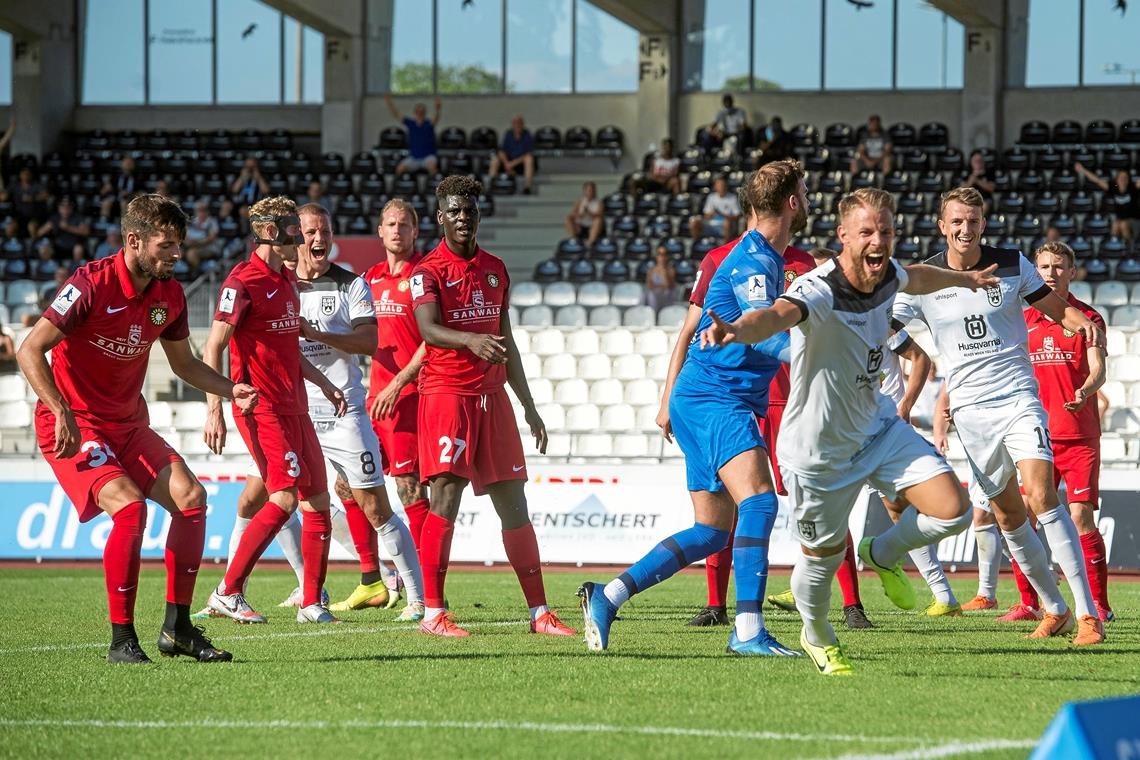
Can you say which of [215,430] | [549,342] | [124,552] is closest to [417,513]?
[215,430]

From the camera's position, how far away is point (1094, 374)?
340 inches

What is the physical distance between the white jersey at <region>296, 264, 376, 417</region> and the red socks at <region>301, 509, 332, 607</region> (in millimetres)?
905

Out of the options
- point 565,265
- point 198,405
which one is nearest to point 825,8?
point 565,265

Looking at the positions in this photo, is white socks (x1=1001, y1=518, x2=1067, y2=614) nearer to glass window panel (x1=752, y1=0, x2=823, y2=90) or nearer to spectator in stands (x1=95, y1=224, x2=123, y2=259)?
spectator in stands (x1=95, y1=224, x2=123, y2=259)

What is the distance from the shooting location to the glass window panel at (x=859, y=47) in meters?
31.5

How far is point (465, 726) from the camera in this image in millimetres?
5266

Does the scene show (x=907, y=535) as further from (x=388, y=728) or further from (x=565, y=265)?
(x=565, y=265)

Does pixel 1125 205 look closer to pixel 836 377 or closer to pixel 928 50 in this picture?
pixel 928 50

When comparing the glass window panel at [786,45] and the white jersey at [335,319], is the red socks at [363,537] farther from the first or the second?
the glass window panel at [786,45]

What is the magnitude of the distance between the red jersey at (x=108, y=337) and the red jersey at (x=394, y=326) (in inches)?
102

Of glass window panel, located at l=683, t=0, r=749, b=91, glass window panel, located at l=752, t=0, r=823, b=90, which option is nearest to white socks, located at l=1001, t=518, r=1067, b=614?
glass window panel, located at l=683, t=0, r=749, b=91

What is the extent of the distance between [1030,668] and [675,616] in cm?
310

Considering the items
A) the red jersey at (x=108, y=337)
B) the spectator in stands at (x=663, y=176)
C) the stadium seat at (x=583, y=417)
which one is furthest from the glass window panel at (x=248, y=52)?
the red jersey at (x=108, y=337)

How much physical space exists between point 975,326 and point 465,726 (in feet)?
13.1
